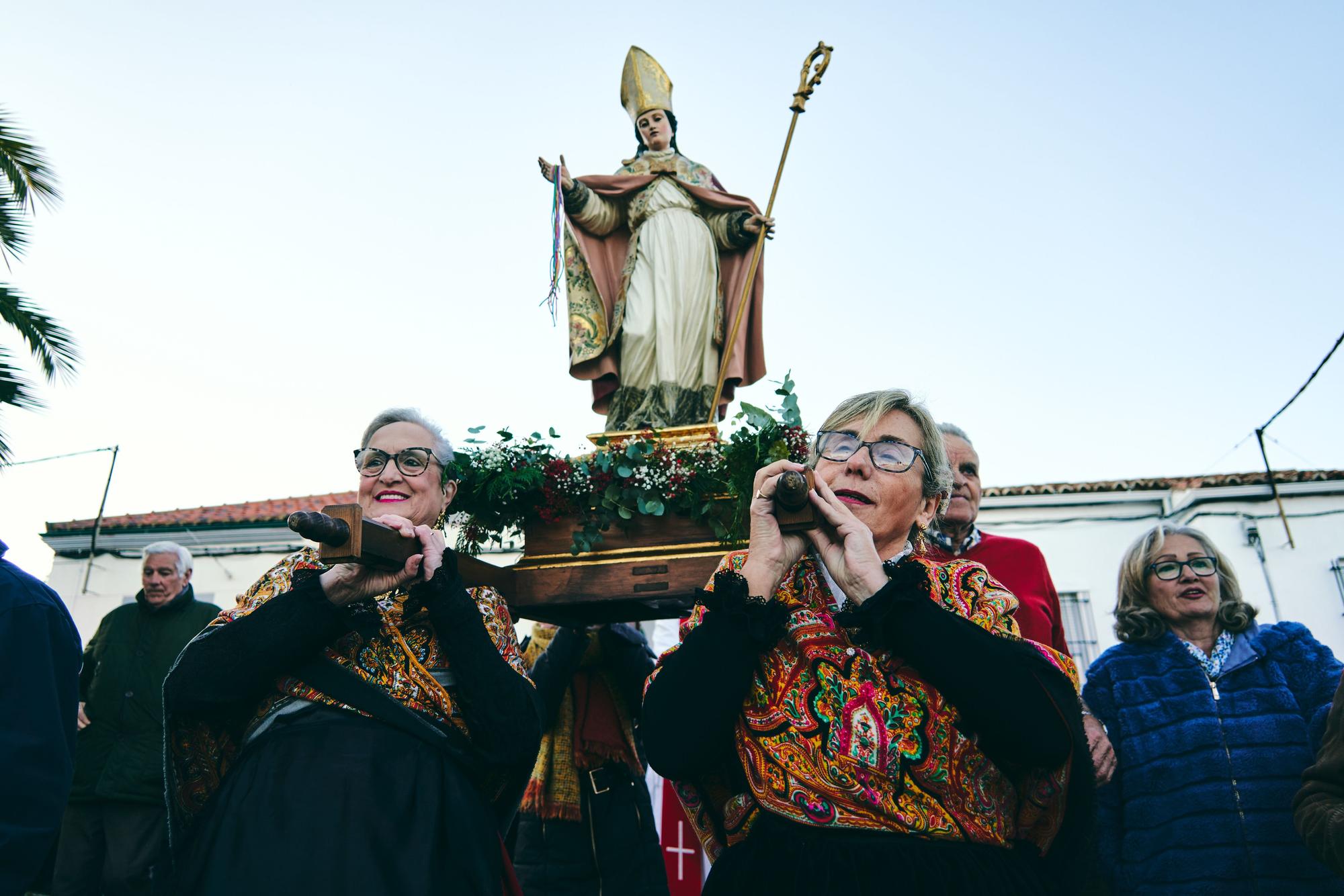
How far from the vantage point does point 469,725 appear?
7.48 ft

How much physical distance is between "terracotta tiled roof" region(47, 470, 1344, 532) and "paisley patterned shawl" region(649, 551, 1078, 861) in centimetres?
990

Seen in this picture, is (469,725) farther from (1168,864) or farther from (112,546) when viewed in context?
(112,546)

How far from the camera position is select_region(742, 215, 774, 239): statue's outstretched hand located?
187 inches

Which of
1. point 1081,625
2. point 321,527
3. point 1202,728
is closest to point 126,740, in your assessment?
point 321,527

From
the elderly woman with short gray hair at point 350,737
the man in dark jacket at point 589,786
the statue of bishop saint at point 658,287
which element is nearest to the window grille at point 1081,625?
the statue of bishop saint at point 658,287

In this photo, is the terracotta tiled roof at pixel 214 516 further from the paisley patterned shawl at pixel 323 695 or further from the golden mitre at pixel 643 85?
the paisley patterned shawl at pixel 323 695

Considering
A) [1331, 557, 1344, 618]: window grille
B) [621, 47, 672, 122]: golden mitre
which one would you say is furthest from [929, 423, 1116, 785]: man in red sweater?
[1331, 557, 1344, 618]: window grille

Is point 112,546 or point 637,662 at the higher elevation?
point 112,546

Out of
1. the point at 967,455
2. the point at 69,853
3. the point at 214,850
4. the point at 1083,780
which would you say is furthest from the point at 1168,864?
the point at 69,853

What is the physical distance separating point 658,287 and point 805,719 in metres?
3.29

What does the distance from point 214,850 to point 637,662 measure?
2.63m

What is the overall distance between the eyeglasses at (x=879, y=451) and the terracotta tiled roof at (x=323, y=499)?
977 cm

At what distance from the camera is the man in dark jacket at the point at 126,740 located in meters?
4.29

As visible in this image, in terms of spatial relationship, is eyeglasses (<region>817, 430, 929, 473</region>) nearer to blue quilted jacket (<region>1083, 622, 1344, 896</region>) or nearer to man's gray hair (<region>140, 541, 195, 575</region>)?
blue quilted jacket (<region>1083, 622, 1344, 896</region>)
